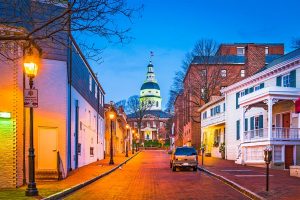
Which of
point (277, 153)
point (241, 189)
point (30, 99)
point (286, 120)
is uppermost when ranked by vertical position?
point (30, 99)

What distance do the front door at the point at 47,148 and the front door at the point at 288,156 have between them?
1682cm

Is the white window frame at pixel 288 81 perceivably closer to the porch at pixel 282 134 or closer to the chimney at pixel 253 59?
the porch at pixel 282 134

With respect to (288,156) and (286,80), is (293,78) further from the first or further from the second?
(288,156)

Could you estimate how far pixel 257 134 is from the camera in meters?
34.1

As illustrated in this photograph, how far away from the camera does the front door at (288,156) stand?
31031 millimetres

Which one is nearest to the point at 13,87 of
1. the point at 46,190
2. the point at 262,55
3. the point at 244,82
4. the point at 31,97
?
the point at 31,97

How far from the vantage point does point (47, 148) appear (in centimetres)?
2111

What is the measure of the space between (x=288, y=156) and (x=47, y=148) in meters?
17.4

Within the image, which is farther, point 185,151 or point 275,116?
point 275,116

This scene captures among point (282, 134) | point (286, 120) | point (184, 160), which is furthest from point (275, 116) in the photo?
point (184, 160)

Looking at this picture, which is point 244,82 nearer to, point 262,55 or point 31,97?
point 262,55

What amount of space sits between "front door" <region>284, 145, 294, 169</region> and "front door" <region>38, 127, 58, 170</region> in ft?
55.2

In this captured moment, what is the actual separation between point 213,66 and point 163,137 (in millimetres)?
106960

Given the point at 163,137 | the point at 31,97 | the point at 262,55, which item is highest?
the point at 262,55
